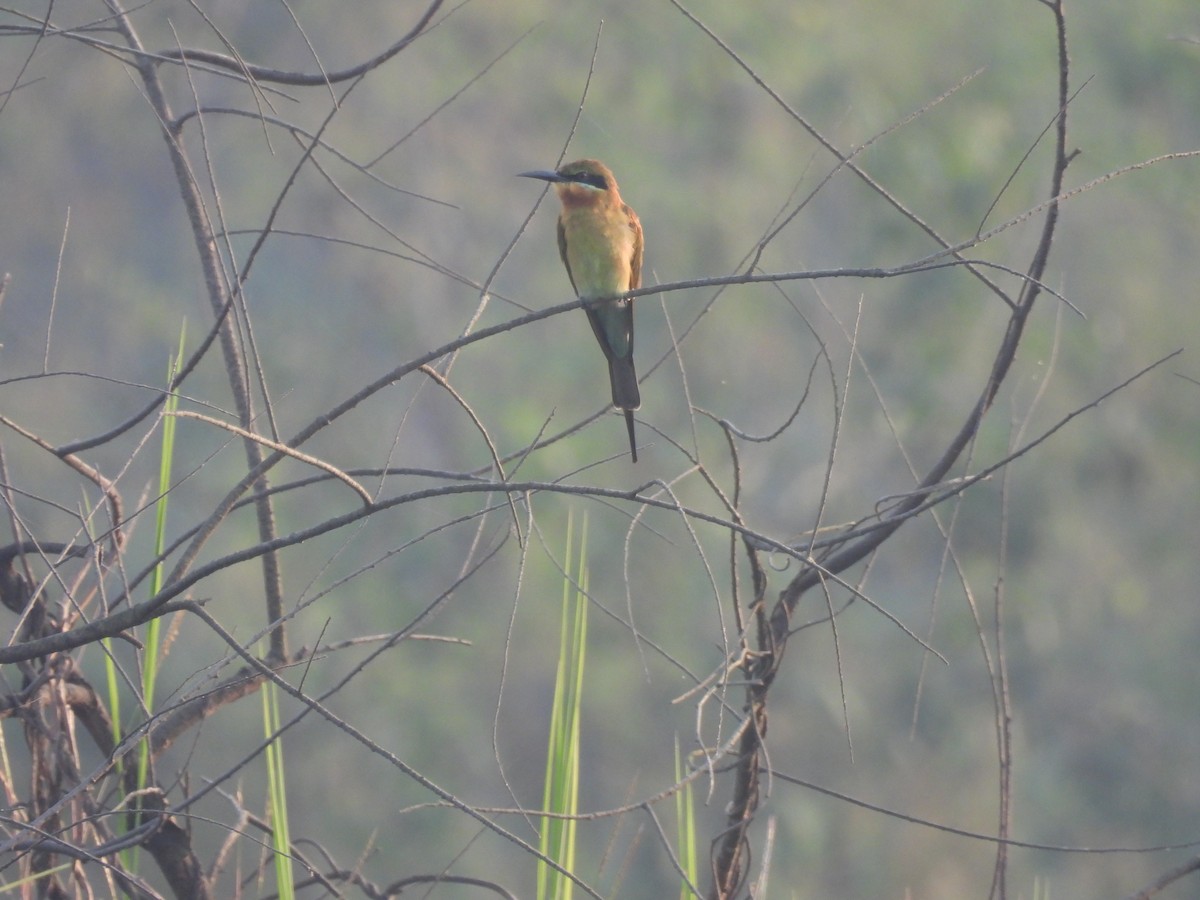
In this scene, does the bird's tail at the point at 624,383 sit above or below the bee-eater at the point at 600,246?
below

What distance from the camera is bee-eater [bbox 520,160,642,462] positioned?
2977 mm

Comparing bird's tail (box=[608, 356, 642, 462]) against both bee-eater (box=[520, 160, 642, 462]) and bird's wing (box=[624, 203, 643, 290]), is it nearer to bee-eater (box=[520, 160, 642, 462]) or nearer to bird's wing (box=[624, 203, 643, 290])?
bee-eater (box=[520, 160, 642, 462])

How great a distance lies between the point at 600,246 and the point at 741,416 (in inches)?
184

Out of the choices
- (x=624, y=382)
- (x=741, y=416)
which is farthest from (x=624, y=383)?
(x=741, y=416)

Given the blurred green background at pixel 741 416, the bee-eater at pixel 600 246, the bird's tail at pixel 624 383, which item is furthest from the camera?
the blurred green background at pixel 741 416

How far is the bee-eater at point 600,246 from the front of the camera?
2.98 m

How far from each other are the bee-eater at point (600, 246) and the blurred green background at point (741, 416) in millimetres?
3122

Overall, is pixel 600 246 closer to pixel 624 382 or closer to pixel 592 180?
pixel 592 180

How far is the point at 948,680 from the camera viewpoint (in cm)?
699

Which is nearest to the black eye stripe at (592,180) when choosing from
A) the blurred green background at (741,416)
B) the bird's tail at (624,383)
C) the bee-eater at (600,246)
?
the bee-eater at (600,246)

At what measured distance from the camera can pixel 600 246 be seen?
298 centimetres

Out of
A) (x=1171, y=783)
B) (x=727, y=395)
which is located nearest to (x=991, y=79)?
(x=727, y=395)

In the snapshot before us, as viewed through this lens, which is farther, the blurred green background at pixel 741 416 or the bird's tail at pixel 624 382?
the blurred green background at pixel 741 416

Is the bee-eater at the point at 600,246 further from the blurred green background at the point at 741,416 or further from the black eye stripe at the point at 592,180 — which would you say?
the blurred green background at the point at 741,416
